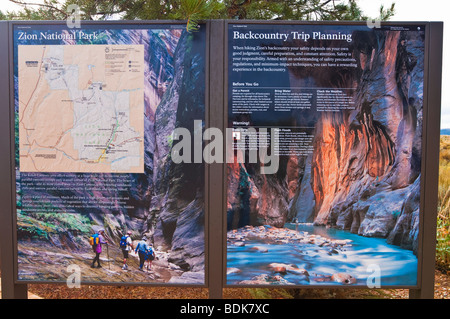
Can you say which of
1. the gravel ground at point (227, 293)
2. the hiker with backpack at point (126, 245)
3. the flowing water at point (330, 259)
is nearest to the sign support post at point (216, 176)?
the flowing water at point (330, 259)

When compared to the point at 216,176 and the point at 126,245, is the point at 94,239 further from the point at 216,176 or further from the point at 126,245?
the point at 216,176

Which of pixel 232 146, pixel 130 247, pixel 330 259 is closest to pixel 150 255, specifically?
pixel 130 247

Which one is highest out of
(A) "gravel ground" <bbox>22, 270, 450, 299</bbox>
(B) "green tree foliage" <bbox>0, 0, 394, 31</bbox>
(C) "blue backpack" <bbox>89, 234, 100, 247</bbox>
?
(B) "green tree foliage" <bbox>0, 0, 394, 31</bbox>

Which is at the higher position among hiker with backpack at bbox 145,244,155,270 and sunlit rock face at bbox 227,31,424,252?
sunlit rock face at bbox 227,31,424,252

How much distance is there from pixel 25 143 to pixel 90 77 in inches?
32.9

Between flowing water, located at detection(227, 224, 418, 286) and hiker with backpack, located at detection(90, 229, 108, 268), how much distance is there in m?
1.22

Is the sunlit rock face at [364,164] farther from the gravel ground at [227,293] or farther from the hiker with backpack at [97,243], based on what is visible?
the gravel ground at [227,293]

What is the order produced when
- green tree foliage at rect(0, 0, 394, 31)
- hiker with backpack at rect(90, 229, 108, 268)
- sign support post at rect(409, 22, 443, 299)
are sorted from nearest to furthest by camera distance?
sign support post at rect(409, 22, 443, 299), hiker with backpack at rect(90, 229, 108, 268), green tree foliage at rect(0, 0, 394, 31)

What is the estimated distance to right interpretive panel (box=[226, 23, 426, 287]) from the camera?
2.68 meters

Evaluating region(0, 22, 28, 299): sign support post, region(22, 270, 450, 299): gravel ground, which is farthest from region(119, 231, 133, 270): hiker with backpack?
region(22, 270, 450, 299): gravel ground

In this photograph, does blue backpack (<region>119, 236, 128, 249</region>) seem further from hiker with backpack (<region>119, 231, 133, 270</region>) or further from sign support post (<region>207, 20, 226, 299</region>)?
sign support post (<region>207, 20, 226, 299</region>)

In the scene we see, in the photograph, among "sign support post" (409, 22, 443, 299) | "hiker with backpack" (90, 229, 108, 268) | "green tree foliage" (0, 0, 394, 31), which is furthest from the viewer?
"green tree foliage" (0, 0, 394, 31)

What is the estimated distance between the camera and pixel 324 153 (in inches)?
106

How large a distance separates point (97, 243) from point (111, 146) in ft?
2.87
